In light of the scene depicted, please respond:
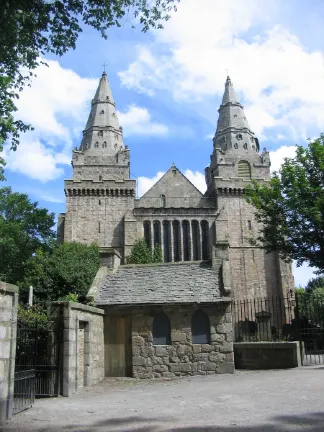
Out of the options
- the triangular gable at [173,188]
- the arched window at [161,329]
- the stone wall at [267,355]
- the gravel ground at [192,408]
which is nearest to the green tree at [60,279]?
the arched window at [161,329]

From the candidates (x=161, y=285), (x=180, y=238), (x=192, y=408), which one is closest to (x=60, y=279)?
(x=161, y=285)

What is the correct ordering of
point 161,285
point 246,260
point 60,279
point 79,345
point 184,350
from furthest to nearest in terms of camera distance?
point 246,260, point 60,279, point 161,285, point 184,350, point 79,345

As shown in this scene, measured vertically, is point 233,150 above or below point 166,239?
above

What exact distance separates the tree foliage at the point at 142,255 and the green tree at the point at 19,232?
24.4 ft

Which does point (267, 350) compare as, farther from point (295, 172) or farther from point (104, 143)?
point (104, 143)

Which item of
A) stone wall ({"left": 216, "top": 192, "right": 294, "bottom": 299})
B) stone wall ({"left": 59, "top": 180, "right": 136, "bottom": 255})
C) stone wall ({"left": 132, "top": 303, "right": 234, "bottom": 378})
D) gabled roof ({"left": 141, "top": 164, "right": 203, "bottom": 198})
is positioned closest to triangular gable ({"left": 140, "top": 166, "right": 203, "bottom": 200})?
gabled roof ({"left": 141, "top": 164, "right": 203, "bottom": 198})

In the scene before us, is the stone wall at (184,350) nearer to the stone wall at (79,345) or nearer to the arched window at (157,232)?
the stone wall at (79,345)

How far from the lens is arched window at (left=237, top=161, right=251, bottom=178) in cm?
4534

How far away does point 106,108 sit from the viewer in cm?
4994

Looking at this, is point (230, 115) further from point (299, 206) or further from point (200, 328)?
point (200, 328)

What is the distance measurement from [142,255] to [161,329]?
2131cm

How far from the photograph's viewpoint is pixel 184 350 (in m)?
13.3

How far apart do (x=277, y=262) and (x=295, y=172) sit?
22.1 m

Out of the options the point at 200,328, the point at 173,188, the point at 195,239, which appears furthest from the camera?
the point at 173,188
